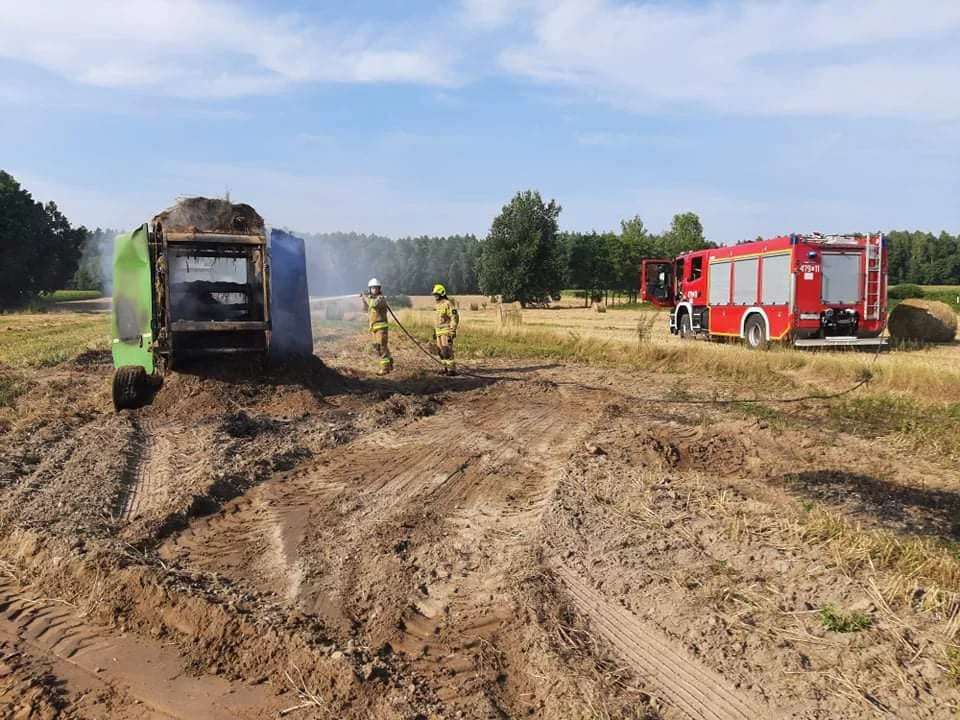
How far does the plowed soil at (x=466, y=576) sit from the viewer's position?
3654mm

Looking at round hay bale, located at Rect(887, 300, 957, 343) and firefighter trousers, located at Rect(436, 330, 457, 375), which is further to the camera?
round hay bale, located at Rect(887, 300, 957, 343)

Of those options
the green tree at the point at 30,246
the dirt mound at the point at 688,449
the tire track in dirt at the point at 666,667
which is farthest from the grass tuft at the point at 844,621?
the green tree at the point at 30,246

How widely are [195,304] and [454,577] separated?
25.0 feet

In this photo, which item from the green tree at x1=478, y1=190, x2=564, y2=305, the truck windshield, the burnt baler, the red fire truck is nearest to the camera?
the burnt baler

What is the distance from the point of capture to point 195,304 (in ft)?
36.7

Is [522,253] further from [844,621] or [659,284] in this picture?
[844,621]

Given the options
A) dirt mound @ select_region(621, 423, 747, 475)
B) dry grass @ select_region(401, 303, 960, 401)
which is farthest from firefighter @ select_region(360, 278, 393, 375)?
dirt mound @ select_region(621, 423, 747, 475)

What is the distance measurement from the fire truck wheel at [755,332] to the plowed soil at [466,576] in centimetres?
1063

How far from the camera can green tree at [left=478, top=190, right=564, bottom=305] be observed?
2108 inches

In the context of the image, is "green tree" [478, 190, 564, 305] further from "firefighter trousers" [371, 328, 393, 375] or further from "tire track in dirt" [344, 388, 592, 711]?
"tire track in dirt" [344, 388, 592, 711]

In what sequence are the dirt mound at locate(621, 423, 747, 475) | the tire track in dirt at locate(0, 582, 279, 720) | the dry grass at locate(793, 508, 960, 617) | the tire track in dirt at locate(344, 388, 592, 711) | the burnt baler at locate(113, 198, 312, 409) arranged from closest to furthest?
the tire track in dirt at locate(0, 582, 279, 720)
the tire track in dirt at locate(344, 388, 592, 711)
the dry grass at locate(793, 508, 960, 617)
the dirt mound at locate(621, 423, 747, 475)
the burnt baler at locate(113, 198, 312, 409)

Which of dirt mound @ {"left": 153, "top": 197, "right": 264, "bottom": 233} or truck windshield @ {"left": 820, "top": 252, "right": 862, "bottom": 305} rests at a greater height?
dirt mound @ {"left": 153, "top": 197, "right": 264, "bottom": 233}

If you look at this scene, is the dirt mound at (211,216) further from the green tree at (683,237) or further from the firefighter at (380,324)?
the green tree at (683,237)

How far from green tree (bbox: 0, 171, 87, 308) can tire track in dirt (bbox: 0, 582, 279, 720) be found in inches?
2021
